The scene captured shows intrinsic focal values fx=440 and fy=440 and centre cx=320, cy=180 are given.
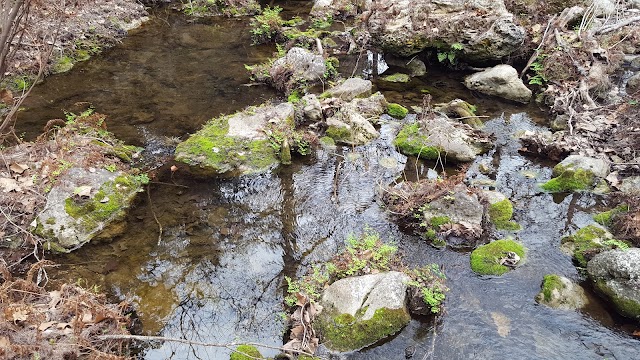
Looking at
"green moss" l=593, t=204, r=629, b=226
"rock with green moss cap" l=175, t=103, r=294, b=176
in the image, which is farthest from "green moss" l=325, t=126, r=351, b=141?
"green moss" l=593, t=204, r=629, b=226

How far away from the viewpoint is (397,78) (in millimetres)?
12656

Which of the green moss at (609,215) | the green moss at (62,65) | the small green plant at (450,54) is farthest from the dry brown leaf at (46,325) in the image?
the small green plant at (450,54)

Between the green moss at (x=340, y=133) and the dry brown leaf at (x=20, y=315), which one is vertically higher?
the dry brown leaf at (x=20, y=315)

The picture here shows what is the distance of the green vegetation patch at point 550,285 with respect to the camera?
589 cm

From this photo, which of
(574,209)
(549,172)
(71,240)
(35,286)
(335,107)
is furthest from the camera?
(335,107)

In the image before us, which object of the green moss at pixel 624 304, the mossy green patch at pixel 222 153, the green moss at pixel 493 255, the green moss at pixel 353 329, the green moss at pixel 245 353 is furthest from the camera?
the mossy green patch at pixel 222 153

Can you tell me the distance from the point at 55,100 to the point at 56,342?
8.06 meters

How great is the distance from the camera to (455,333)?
18.1 ft

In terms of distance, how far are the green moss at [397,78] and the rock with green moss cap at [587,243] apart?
271 inches

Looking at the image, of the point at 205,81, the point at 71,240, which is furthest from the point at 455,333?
the point at 205,81

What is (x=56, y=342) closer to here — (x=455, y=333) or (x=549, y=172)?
(x=455, y=333)

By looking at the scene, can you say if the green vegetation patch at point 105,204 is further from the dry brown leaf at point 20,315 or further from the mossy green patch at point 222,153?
the dry brown leaf at point 20,315

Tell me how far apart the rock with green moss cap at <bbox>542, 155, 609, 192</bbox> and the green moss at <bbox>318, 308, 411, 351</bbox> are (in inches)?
186

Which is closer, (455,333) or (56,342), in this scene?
(56,342)
